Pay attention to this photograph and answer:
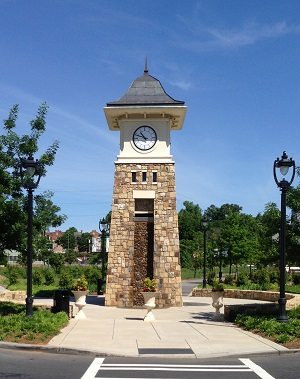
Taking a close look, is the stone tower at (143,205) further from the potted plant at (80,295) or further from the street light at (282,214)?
the street light at (282,214)

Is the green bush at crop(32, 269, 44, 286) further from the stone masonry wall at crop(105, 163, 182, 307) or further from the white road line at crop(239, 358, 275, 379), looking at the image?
the white road line at crop(239, 358, 275, 379)

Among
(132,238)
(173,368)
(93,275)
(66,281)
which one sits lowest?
(173,368)

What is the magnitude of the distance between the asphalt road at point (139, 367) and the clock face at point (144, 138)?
47.8 feet

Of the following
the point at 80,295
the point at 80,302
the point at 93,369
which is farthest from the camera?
the point at 80,295

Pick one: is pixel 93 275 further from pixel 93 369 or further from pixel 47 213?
pixel 93 369

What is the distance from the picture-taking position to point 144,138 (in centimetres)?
2533

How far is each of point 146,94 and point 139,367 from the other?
16.9 m

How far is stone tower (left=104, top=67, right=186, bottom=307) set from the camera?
80.0 feet

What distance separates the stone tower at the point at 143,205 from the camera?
80.0 feet

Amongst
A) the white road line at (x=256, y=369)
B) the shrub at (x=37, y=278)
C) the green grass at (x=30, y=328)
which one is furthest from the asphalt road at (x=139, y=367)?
the shrub at (x=37, y=278)

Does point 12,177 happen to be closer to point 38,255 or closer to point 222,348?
point 38,255

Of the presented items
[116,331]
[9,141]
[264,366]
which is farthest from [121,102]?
[264,366]

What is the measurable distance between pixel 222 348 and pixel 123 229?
12815mm

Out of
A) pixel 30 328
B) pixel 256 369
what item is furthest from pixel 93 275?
pixel 256 369
